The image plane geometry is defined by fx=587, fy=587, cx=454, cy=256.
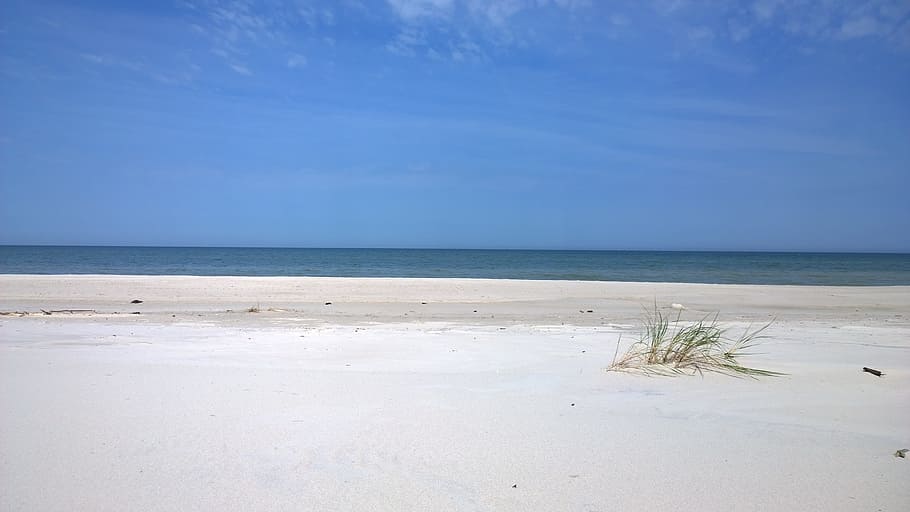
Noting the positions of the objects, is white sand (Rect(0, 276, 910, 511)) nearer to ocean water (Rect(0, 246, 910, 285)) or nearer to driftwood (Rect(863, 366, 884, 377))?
driftwood (Rect(863, 366, 884, 377))

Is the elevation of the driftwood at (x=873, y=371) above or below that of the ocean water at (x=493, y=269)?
above

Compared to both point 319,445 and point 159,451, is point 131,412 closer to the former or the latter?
point 159,451

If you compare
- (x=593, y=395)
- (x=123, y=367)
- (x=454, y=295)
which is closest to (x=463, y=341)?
(x=593, y=395)

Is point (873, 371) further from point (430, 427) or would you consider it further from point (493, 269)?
point (493, 269)

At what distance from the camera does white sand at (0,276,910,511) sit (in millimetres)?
→ 2330

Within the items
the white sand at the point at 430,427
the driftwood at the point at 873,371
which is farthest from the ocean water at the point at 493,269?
the white sand at the point at 430,427

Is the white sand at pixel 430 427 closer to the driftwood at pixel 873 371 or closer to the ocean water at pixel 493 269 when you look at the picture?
the driftwood at pixel 873 371

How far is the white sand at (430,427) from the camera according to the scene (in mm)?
2330

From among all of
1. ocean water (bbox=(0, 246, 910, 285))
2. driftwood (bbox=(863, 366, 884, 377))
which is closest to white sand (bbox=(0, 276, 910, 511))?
driftwood (bbox=(863, 366, 884, 377))

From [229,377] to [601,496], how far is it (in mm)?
2937

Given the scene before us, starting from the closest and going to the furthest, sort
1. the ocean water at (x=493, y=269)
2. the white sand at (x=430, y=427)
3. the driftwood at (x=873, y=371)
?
the white sand at (x=430, y=427)
the driftwood at (x=873, y=371)
the ocean water at (x=493, y=269)

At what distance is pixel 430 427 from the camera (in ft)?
10.3

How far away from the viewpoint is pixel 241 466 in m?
2.57

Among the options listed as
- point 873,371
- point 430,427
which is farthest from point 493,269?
point 430,427
